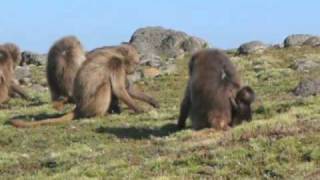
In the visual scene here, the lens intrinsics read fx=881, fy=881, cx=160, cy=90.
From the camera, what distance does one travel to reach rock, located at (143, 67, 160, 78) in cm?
3387

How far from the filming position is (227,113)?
53.1 ft

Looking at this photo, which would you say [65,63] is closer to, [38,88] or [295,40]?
[38,88]

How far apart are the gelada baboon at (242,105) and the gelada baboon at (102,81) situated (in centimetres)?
433

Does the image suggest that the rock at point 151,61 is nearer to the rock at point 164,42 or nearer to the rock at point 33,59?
the rock at point 164,42

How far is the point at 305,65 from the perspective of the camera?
32812mm

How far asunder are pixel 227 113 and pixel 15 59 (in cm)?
1043

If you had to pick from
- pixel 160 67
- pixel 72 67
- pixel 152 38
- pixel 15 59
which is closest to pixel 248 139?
pixel 72 67

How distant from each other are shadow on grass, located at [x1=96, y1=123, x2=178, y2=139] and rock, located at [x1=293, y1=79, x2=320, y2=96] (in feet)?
19.7

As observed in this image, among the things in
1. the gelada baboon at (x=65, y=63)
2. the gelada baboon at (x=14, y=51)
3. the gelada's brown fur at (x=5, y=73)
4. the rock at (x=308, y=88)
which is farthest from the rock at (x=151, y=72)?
the rock at (x=308, y=88)

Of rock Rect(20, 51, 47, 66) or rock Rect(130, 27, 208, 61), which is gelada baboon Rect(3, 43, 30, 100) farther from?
rock Rect(130, 27, 208, 61)

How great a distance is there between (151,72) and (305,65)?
19.8 feet

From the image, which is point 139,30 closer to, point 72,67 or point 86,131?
point 72,67

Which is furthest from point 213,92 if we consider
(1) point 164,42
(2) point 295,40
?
(1) point 164,42

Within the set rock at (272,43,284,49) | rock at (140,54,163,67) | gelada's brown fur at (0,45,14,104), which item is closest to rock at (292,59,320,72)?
rock at (140,54,163,67)
